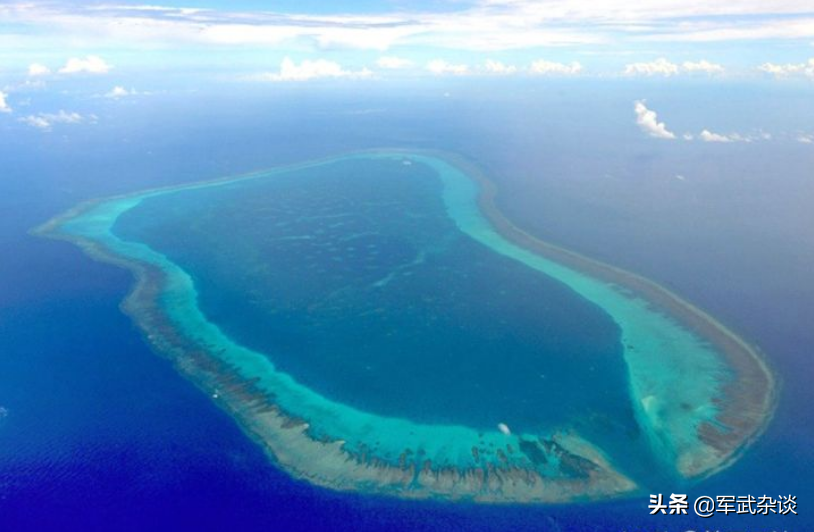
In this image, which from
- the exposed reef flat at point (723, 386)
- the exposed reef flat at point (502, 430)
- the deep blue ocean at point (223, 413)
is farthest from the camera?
the exposed reef flat at point (723, 386)

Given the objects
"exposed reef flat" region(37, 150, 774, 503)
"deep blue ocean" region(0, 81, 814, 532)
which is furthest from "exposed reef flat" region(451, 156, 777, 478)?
"deep blue ocean" region(0, 81, 814, 532)

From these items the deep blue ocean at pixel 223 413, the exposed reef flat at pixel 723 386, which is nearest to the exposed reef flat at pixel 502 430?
the exposed reef flat at pixel 723 386

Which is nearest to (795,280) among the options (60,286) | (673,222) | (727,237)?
(727,237)

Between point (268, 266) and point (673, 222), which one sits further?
point (673, 222)

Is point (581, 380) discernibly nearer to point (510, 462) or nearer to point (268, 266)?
point (510, 462)

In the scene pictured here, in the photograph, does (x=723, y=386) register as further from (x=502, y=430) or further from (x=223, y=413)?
(x=223, y=413)

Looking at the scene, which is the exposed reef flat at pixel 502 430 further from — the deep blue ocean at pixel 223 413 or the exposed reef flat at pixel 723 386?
the deep blue ocean at pixel 223 413

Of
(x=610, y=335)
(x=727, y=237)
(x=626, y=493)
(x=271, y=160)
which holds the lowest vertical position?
(x=626, y=493)

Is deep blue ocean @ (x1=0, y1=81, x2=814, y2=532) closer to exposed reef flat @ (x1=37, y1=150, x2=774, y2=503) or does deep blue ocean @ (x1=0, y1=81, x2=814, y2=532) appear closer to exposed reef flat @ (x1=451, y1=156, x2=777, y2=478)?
exposed reef flat @ (x1=451, y1=156, x2=777, y2=478)
